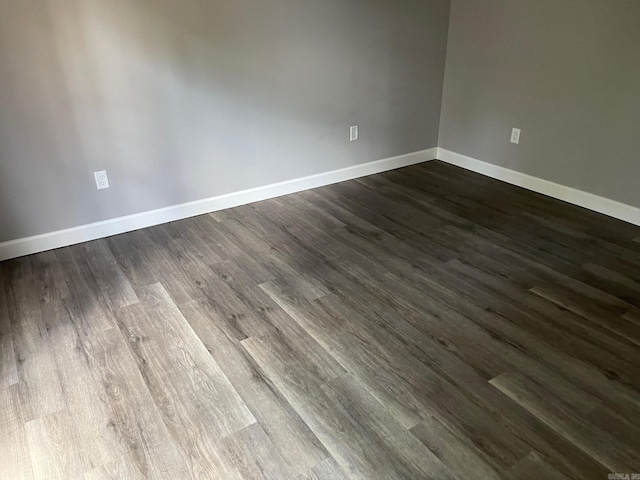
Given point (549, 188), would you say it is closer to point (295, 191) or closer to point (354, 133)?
point (354, 133)

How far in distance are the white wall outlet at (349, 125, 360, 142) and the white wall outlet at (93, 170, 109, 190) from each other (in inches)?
74.6

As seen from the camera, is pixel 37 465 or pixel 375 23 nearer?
pixel 37 465

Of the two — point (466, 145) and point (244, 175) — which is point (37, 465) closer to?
point (244, 175)

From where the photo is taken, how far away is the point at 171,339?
2268mm

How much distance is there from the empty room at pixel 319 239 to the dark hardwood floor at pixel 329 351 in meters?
0.01

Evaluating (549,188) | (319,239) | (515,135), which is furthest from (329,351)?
(515,135)

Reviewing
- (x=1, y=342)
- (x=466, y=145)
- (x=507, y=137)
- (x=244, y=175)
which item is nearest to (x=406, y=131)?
(x=466, y=145)

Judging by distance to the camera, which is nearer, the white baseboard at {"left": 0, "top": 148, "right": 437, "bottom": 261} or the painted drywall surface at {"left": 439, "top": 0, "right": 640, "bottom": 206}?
the white baseboard at {"left": 0, "top": 148, "right": 437, "bottom": 261}

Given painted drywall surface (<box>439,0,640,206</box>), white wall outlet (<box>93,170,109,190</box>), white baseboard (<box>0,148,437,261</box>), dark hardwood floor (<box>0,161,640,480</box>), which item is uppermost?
painted drywall surface (<box>439,0,640,206</box>)

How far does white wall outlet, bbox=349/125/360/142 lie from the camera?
4.00 m

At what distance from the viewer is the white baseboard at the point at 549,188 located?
3314mm

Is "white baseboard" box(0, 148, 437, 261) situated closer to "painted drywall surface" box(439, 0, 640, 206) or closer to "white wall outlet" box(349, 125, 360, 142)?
"white wall outlet" box(349, 125, 360, 142)

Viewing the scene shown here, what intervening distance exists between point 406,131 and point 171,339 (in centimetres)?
289

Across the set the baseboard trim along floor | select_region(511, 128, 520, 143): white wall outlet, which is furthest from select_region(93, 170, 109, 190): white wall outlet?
select_region(511, 128, 520, 143): white wall outlet
